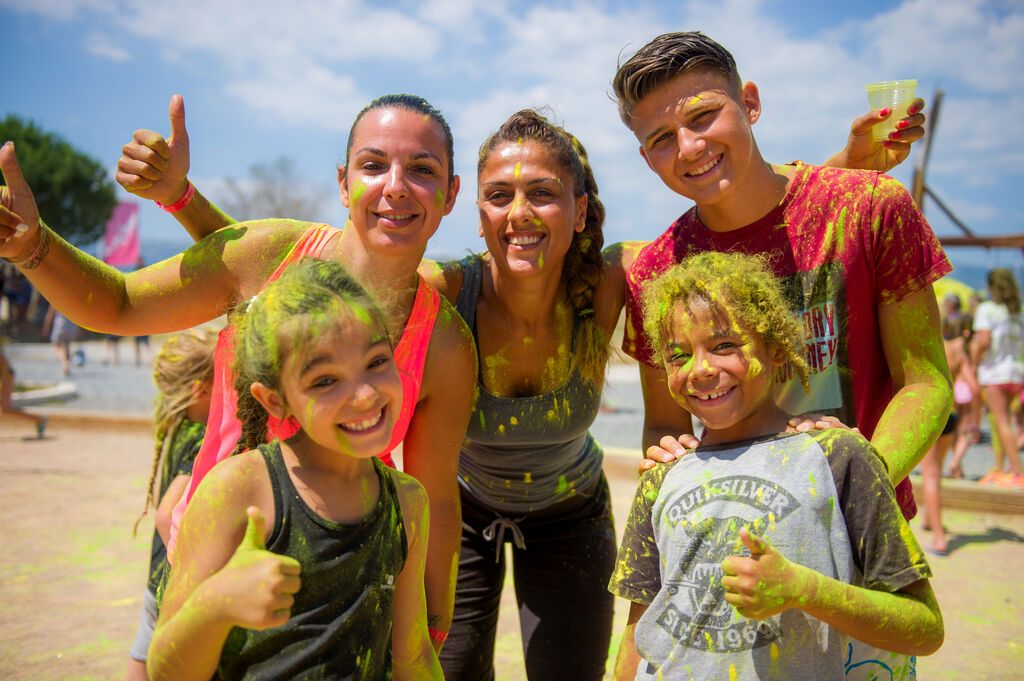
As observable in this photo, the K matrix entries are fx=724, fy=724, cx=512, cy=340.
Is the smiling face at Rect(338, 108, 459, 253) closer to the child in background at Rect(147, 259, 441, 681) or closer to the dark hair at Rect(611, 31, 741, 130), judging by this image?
the child in background at Rect(147, 259, 441, 681)

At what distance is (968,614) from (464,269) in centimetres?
388

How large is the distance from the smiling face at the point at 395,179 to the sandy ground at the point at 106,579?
258 cm

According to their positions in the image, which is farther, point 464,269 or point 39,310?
point 39,310

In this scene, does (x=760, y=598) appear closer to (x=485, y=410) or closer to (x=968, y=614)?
(x=485, y=410)

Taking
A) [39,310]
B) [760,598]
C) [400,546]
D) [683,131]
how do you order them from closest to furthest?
[760,598] → [400,546] → [683,131] → [39,310]

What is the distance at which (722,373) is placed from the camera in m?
1.80

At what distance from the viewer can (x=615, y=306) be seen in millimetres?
2879

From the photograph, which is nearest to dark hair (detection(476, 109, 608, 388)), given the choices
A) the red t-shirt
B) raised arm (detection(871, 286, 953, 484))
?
the red t-shirt

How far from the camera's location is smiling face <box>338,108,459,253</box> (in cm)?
229

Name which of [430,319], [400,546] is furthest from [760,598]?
[430,319]

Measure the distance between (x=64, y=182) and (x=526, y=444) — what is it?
1708 inches

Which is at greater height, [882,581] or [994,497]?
[882,581]

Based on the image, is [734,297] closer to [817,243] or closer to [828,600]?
[817,243]

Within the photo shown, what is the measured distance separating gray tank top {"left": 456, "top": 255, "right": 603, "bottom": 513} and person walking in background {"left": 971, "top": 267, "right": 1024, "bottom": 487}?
22.3ft
